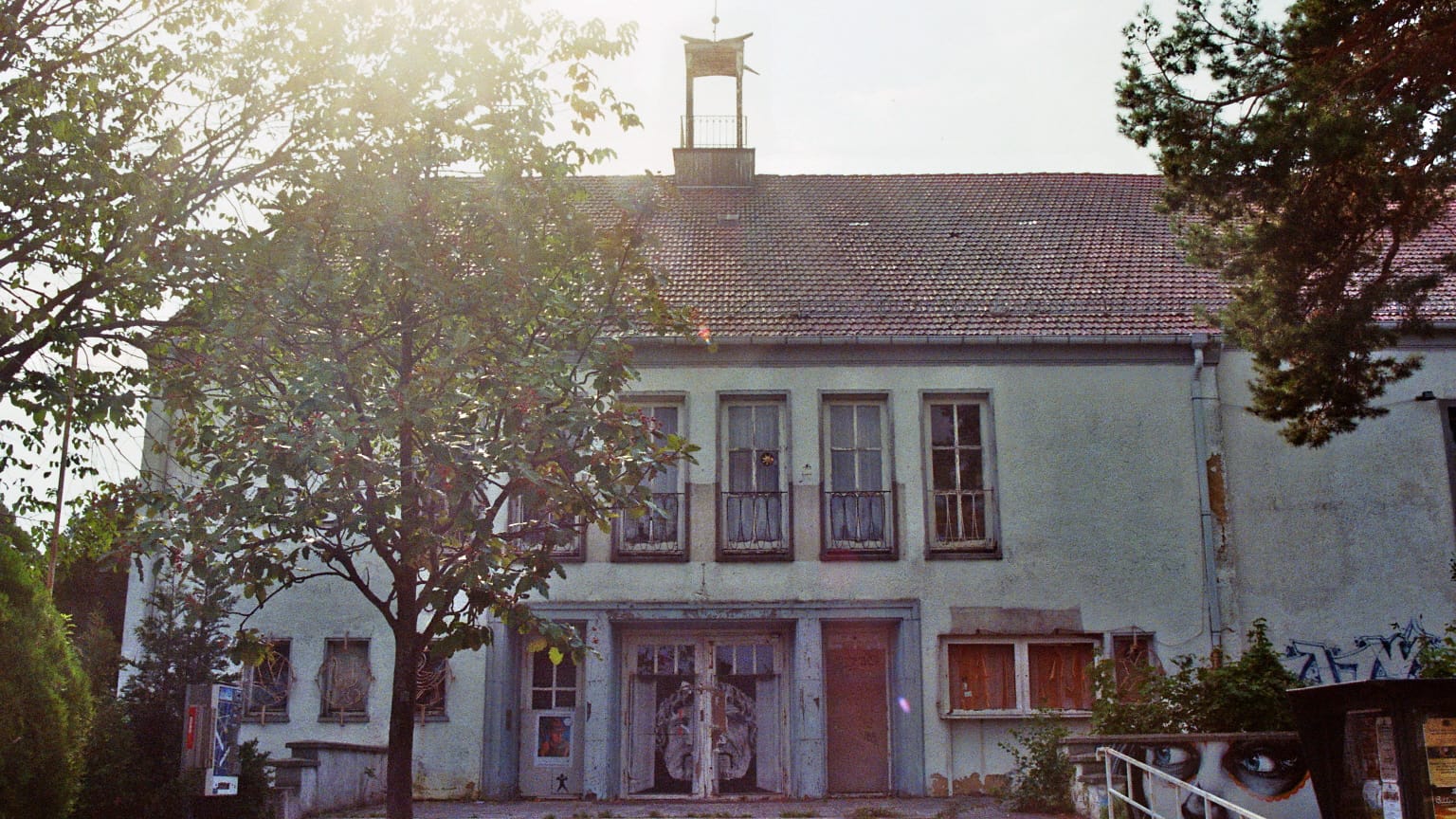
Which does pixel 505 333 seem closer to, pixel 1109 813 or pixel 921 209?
pixel 1109 813

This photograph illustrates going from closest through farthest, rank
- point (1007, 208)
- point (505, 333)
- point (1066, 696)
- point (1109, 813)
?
point (505, 333)
point (1109, 813)
point (1066, 696)
point (1007, 208)

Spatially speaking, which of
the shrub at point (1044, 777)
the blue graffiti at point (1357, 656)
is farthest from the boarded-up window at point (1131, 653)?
the blue graffiti at point (1357, 656)

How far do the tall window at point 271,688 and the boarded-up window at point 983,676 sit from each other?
7930 mm

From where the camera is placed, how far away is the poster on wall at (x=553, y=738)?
17.6 m

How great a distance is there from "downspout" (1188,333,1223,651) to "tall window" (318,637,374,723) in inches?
393

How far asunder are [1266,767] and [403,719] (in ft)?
22.0

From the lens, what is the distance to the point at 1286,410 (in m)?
12.4

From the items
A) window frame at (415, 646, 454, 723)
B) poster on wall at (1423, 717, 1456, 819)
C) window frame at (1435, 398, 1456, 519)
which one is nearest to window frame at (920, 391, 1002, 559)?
window frame at (1435, 398, 1456, 519)

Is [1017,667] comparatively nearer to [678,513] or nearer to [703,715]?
[703,715]

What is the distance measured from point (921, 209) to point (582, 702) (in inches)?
358

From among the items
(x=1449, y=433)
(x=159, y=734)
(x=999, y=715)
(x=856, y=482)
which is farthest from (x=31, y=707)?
(x=1449, y=433)

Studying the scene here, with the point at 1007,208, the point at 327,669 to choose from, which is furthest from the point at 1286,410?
the point at 327,669

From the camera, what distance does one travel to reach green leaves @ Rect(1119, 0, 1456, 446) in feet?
33.9

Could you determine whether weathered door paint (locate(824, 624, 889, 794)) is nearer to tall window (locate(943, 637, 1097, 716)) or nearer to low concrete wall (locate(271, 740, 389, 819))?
tall window (locate(943, 637, 1097, 716))
